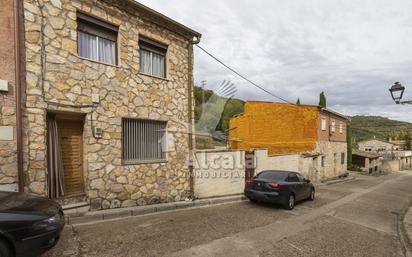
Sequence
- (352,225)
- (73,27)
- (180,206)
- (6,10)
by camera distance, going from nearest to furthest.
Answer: (6,10), (73,27), (352,225), (180,206)

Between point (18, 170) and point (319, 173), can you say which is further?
point (319, 173)

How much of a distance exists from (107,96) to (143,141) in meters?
1.93

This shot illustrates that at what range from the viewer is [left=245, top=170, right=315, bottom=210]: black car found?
9008 mm

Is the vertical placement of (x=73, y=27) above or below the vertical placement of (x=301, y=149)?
above

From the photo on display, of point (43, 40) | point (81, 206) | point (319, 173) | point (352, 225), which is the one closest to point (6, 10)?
point (43, 40)

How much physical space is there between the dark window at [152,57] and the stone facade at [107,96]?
0.20 meters

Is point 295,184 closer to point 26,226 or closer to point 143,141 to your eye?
point 143,141

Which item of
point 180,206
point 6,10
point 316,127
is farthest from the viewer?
point 316,127

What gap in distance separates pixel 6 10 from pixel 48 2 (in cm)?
96

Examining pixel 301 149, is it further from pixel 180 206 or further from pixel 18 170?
pixel 18 170

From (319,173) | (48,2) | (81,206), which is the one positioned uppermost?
(48,2)

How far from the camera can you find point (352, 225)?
7.62 meters

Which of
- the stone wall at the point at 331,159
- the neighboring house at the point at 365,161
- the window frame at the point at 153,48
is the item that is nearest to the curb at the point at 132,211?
the window frame at the point at 153,48

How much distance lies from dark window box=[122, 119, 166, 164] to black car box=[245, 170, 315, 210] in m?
3.70
